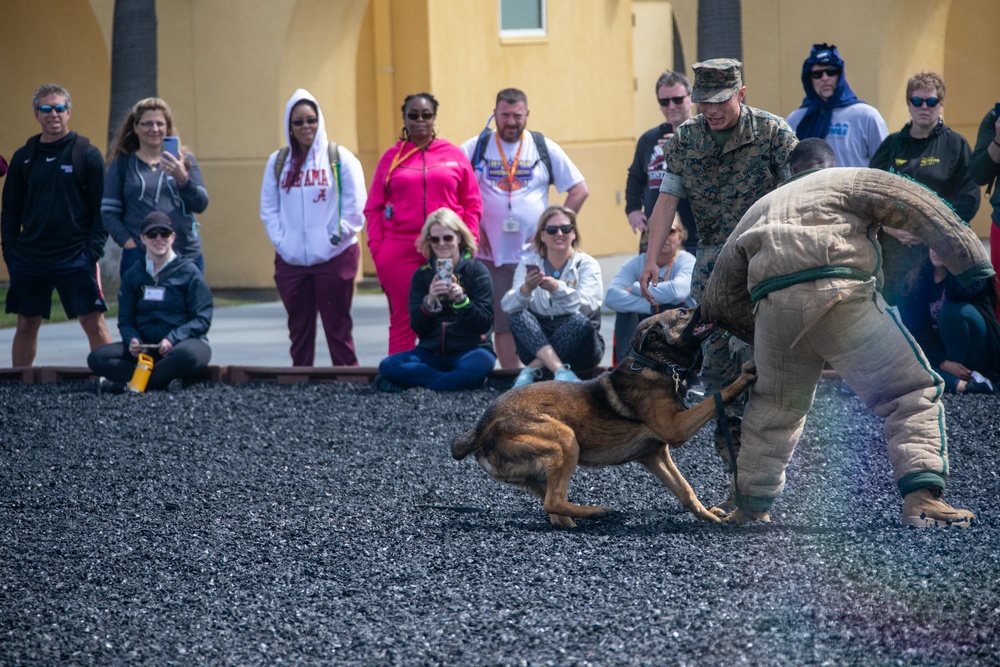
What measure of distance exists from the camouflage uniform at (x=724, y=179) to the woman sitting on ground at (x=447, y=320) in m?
3.00

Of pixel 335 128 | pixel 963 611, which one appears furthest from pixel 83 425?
pixel 335 128

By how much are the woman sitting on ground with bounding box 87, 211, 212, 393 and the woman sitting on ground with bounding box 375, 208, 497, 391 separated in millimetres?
1449

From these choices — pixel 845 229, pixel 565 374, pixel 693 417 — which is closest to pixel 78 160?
pixel 565 374

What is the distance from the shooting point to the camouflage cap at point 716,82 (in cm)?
574

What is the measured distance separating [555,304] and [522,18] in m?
9.55

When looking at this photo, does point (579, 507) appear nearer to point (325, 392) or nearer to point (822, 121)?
point (325, 392)

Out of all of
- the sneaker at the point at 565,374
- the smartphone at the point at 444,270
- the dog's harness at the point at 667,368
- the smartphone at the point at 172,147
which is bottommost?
the sneaker at the point at 565,374

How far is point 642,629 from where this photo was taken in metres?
4.27

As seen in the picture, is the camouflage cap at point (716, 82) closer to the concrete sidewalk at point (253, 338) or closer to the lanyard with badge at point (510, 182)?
the lanyard with badge at point (510, 182)

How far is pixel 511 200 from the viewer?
982 cm

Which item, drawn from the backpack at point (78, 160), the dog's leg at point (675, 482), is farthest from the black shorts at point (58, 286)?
the dog's leg at point (675, 482)

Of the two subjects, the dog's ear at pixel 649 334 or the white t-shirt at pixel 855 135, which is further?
the white t-shirt at pixel 855 135

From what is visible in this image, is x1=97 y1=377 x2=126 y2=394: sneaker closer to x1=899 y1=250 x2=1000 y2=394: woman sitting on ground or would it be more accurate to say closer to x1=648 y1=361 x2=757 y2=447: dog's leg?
x1=648 y1=361 x2=757 y2=447: dog's leg

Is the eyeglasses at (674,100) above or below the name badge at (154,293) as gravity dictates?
above
